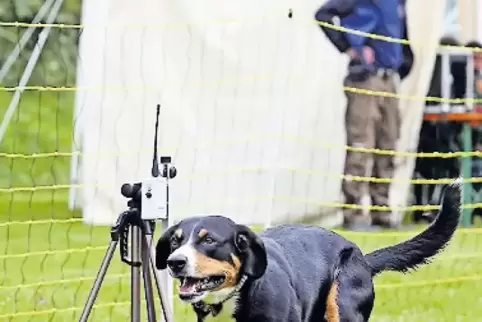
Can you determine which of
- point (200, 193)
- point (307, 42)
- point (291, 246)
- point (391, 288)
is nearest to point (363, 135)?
point (307, 42)

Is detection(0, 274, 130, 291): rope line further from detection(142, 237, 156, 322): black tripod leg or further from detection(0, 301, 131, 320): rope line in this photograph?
detection(142, 237, 156, 322): black tripod leg

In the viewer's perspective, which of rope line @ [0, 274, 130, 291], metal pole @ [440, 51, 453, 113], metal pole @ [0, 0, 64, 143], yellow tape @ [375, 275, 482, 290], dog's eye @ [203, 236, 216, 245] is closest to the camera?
dog's eye @ [203, 236, 216, 245]

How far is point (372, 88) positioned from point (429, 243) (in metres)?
4.77

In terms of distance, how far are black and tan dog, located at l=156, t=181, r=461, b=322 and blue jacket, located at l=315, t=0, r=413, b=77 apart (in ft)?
15.2

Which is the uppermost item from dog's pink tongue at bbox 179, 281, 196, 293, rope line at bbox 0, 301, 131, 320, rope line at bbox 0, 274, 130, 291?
dog's pink tongue at bbox 179, 281, 196, 293

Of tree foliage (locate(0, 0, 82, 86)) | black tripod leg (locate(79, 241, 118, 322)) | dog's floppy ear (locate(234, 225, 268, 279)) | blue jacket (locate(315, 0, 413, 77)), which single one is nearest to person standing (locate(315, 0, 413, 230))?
blue jacket (locate(315, 0, 413, 77))

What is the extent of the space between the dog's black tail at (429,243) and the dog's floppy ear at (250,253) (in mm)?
1112

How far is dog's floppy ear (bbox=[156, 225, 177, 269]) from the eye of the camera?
4.29 meters

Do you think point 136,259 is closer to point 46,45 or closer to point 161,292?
point 161,292

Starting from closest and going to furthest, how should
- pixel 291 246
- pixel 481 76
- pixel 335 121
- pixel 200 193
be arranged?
1. pixel 291 246
2. pixel 200 193
3. pixel 335 121
4. pixel 481 76

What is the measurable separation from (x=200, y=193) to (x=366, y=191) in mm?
1872

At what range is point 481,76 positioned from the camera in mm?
11055

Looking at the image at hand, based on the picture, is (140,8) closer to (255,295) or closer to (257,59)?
(257,59)

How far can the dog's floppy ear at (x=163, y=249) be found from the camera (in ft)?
14.1
